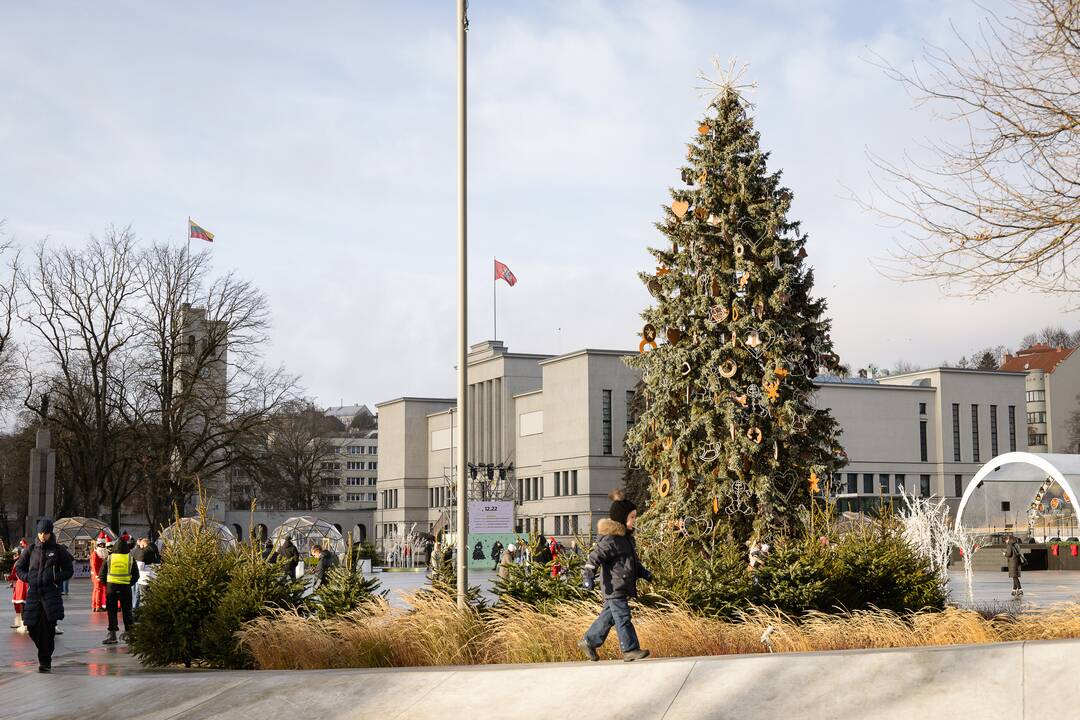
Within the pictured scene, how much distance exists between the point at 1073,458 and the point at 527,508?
2020 inches

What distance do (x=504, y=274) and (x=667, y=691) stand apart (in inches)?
2875

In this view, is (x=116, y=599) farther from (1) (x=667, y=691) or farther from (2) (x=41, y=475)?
(2) (x=41, y=475)

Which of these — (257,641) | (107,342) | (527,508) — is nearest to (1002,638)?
(257,641)

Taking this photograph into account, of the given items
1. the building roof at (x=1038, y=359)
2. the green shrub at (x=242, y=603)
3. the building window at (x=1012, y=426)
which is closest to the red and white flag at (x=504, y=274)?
the building window at (x=1012, y=426)

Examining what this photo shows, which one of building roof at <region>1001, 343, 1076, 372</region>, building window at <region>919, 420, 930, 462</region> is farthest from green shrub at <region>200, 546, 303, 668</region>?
building roof at <region>1001, 343, 1076, 372</region>

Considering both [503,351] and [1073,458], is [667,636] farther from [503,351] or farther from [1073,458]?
[503,351]

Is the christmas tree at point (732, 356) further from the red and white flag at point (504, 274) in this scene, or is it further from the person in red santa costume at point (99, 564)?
the red and white flag at point (504, 274)

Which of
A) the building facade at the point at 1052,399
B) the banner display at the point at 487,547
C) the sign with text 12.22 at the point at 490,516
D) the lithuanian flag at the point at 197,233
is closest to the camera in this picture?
the sign with text 12.22 at the point at 490,516

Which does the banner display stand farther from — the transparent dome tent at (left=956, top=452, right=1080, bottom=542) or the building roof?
the building roof

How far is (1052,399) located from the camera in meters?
118

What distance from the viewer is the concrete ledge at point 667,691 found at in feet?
32.0

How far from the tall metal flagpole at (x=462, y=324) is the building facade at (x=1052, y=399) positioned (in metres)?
110

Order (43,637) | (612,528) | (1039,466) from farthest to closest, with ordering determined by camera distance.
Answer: (1039,466) < (43,637) < (612,528)

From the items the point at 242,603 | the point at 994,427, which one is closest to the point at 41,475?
the point at 242,603
